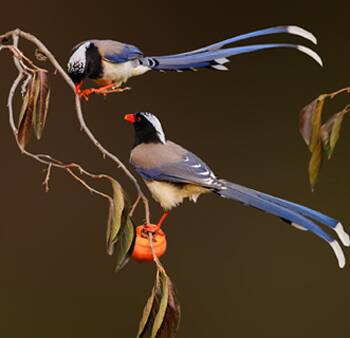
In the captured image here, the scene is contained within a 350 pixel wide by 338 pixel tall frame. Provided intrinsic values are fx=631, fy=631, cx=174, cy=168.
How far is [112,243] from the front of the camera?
2.81 feet

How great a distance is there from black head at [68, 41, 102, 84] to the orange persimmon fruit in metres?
0.24

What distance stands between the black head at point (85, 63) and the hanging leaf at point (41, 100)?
0.15ft

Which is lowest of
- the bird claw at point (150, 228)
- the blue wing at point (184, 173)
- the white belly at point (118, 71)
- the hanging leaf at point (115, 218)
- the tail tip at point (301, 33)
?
the bird claw at point (150, 228)

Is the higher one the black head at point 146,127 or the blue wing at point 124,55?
the blue wing at point 124,55

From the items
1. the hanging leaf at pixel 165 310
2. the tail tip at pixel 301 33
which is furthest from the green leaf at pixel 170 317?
the tail tip at pixel 301 33

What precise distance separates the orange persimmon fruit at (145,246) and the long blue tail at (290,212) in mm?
117

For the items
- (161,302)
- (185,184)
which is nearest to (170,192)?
(185,184)

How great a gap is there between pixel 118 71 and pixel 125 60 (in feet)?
0.06

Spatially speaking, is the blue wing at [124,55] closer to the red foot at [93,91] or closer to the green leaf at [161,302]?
the red foot at [93,91]

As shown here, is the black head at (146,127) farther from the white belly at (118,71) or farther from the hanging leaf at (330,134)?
the hanging leaf at (330,134)

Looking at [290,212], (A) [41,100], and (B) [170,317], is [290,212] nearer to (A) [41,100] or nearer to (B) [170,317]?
(B) [170,317]

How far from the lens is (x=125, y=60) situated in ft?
3.10

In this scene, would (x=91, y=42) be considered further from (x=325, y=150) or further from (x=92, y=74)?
(x=325, y=150)

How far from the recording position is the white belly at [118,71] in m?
0.94
